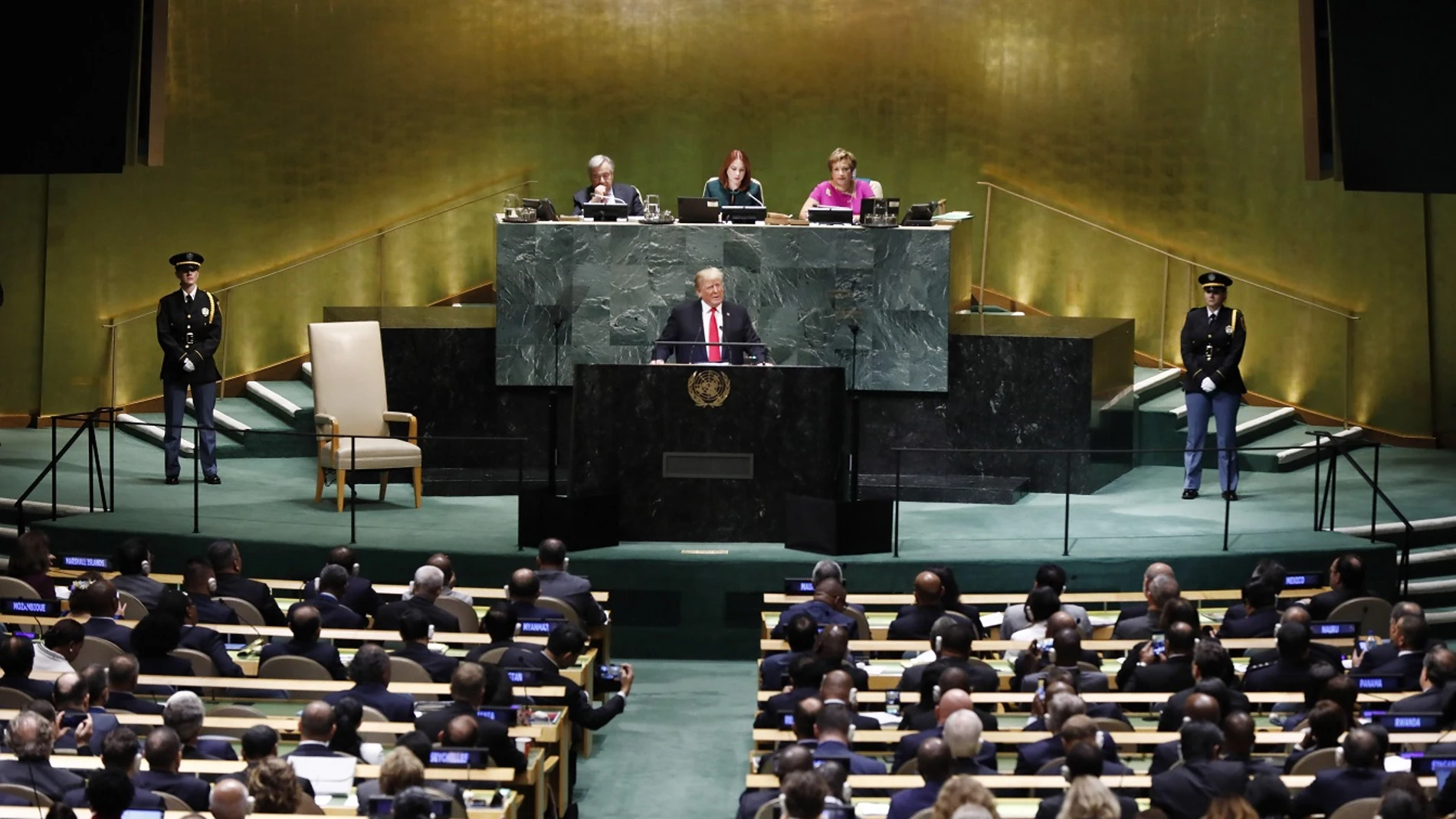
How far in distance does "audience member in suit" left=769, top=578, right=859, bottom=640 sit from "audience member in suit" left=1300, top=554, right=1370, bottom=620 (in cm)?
222

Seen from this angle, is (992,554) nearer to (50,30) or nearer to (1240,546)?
(1240,546)

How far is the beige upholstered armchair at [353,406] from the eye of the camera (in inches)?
480

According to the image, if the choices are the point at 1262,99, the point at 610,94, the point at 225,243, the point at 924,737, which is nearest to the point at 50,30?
the point at 924,737

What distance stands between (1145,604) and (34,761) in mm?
5267

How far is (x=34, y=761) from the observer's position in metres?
6.51

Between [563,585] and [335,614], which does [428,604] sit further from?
[563,585]

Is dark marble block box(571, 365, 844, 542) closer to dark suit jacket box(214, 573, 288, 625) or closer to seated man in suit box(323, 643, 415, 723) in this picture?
dark suit jacket box(214, 573, 288, 625)

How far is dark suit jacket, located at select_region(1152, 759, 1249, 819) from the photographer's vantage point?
6.51 metres

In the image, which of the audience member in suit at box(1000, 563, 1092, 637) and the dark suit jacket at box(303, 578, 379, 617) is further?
the dark suit jacket at box(303, 578, 379, 617)

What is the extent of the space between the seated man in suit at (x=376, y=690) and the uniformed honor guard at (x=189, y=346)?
18.7 ft

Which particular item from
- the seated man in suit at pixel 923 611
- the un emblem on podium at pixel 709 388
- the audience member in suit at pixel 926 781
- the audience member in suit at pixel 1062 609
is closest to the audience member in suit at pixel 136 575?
the un emblem on podium at pixel 709 388

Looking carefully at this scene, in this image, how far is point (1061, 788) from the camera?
6758 mm

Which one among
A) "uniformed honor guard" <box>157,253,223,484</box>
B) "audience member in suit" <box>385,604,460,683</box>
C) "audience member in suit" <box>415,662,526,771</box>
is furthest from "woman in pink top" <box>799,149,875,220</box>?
"audience member in suit" <box>415,662,526,771</box>

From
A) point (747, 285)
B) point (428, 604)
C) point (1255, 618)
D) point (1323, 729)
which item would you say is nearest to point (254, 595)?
point (428, 604)
